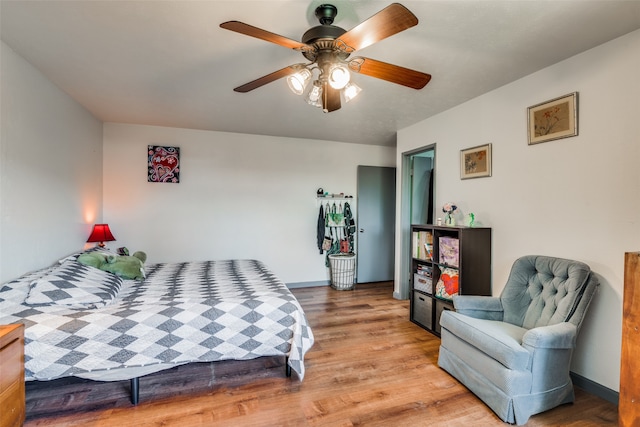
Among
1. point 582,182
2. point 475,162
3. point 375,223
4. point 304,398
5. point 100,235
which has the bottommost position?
point 304,398

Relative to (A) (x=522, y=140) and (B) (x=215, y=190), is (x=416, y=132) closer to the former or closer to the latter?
(A) (x=522, y=140)

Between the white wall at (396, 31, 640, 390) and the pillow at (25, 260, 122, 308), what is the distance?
342cm

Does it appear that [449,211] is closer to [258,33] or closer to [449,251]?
[449,251]

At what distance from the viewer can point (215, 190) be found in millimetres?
4402

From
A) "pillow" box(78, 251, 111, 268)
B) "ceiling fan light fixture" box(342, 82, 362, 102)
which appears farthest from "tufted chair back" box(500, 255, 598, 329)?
"pillow" box(78, 251, 111, 268)

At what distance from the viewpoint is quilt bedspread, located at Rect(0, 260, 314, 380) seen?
1.75m

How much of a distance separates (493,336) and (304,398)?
135cm

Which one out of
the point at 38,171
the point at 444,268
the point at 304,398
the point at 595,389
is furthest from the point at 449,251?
the point at 38,171

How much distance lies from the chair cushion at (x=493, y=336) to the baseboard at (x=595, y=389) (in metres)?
0.53

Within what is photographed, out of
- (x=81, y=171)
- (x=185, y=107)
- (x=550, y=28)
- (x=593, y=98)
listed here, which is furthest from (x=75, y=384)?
(x=593, y=98)

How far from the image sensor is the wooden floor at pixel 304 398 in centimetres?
180

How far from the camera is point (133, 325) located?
1.89m

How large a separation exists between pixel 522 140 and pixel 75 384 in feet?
13.4

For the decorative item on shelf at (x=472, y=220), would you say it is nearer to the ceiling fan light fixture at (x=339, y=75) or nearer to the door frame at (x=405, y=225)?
the door frame at (x=405, y=225)
